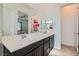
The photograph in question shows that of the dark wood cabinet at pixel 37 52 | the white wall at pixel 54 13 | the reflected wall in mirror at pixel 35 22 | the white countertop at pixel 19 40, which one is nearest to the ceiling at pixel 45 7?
the white wall at pixel 54 13

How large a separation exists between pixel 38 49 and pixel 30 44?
0.24 metres

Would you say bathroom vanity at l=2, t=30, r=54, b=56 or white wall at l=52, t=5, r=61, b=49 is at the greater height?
white wall at l=52, t=5, r=61, b=49

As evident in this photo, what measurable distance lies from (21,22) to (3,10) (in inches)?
11.8

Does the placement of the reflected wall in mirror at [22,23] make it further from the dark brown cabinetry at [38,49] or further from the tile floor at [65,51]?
the tile floor at [65,51]

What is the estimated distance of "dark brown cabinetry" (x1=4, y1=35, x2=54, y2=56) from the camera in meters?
1.52

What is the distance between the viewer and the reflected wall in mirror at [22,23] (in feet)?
5.61

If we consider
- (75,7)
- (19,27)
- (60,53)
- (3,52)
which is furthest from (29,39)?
(75,7)

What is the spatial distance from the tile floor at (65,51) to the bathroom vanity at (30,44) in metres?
0.08

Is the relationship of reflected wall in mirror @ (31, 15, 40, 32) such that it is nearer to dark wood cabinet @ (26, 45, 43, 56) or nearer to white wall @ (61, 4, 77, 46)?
dark wood cabinet @ (26, 45, 43, 56)

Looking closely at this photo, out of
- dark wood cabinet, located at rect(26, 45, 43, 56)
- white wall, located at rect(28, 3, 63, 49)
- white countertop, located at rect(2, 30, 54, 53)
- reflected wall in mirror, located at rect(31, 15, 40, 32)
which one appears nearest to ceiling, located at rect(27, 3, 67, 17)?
white wall, located at rect(28, 3, 63, 49)

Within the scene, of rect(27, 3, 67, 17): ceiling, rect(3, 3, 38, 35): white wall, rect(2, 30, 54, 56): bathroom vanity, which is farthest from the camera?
rect(27, 3, 67, 17): ceiling

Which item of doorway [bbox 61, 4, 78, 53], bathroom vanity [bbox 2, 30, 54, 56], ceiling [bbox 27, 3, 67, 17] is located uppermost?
ceiling [bbox 27, 3, 67, 17]

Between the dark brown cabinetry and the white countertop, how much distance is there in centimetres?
5

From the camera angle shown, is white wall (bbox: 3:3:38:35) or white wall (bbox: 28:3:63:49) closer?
white wall (bbox: 3:3:38:35)
